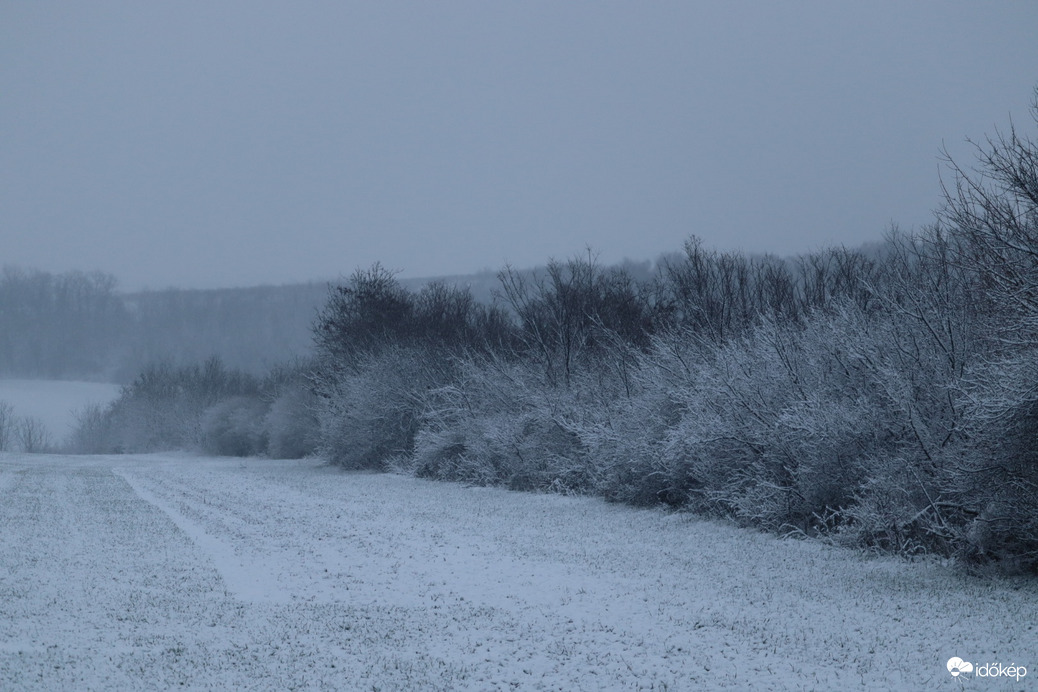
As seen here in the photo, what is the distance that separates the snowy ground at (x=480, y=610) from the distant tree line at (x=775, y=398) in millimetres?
1001

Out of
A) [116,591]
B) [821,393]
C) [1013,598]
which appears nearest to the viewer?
[1013,598]

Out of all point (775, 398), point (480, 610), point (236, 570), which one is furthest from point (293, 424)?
point (480, 610)

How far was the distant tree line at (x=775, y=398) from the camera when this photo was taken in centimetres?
998

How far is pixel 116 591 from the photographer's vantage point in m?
9.41

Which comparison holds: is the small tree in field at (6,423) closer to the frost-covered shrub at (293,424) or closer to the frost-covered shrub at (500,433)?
the frost-covered shrub at (293,424)

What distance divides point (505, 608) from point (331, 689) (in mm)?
2763

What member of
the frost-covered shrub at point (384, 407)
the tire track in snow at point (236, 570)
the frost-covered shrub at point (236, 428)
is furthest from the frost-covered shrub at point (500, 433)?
the frost-covered shrub at point (236, 428)

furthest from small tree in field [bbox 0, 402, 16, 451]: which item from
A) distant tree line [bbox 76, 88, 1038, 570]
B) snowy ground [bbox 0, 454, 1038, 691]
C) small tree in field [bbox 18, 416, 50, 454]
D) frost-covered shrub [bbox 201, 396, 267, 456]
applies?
snowy ground [bbox 0, 454, 1038, 691]

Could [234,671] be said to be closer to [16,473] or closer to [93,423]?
[16,473]

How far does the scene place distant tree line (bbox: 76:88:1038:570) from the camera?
998cm

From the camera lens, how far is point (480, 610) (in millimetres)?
8758

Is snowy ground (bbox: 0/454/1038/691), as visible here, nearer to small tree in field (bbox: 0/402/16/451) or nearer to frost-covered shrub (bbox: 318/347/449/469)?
frost-covered shrub (bbox: 318/347/449/469)

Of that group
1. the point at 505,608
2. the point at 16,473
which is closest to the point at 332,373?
the point at 16,473

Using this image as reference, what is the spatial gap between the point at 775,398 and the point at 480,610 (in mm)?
8429
